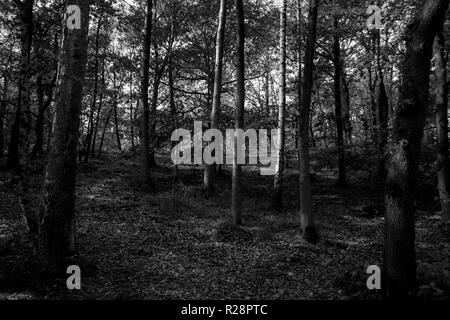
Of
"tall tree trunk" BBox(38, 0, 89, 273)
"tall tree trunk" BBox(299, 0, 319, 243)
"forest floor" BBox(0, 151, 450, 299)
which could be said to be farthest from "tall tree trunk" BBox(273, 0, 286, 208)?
"tall tree trunk" BBox(38, 0, 89, 273)

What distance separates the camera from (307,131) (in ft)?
34.8

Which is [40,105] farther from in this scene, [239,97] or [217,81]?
[239,97]

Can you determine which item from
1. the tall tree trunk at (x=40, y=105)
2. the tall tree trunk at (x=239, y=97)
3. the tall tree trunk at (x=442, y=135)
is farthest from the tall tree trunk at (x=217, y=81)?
the tall tree trunk at (x=40, y=105)

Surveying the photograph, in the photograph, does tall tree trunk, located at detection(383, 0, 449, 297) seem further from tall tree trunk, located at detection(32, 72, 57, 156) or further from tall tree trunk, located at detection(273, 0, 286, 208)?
tall tree trunk, located at detection(32, 72, 57, 156)

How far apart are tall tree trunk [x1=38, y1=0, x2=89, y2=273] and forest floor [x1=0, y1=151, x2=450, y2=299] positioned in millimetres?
585

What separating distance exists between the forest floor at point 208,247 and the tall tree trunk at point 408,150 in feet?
1.76

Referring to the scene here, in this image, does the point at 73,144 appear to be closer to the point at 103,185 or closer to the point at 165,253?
the point at 165,253

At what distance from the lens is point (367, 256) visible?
9609mm

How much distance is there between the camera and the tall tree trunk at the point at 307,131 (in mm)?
10266

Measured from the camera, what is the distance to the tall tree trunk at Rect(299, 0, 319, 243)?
1027 cm

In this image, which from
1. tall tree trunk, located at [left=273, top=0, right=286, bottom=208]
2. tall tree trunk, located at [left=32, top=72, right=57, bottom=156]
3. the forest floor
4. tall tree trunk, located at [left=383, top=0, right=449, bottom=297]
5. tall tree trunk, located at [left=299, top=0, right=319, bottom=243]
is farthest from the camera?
tall tree trunk, located at [left=32, top=72, right=57, bottom=156]

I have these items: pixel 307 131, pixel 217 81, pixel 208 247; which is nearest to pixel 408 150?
pixel 307 131

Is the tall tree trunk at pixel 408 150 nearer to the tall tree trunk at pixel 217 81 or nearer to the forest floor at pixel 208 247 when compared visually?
the forest floor at pixel 208 247
